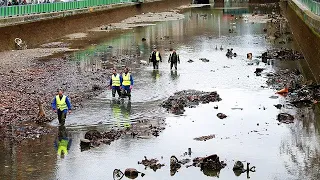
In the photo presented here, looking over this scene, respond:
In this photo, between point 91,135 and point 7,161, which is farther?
point 91,135

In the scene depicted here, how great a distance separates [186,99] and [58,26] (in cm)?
3296

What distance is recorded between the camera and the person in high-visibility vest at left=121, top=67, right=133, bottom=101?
27766mm

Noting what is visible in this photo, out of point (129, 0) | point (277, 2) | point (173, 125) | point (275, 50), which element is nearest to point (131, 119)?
point (173, 125)

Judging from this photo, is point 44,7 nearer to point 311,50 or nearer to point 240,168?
point 311,50

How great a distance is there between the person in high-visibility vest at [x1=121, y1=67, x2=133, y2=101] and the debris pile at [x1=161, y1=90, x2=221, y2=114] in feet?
5.32

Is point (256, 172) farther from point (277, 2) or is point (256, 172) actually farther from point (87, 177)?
point (277, 2)

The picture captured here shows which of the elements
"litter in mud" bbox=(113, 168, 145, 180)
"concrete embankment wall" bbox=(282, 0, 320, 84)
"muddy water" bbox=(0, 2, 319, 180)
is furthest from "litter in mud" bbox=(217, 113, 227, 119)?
"concrete embankment wall" bbox=(282, 0, 320, 84)

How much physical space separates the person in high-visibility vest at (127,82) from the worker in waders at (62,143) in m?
5.85

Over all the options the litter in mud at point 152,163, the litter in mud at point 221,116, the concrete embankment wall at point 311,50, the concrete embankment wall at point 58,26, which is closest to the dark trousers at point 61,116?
the litter in mud at point 152,163

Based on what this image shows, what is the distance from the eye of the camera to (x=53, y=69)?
3756 centimetres

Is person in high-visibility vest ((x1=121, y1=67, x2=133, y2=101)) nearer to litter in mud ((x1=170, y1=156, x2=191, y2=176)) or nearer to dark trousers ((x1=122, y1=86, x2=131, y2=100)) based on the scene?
dark trousers ((x1=122, y1=86, x2=131, y2=100))

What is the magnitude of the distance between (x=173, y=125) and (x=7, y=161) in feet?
21.6

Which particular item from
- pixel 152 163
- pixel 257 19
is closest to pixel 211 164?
pixel 152 163

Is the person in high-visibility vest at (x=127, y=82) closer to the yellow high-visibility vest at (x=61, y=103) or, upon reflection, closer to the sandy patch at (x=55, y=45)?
the yellow high-visibility vest at (x=61, y=103)
